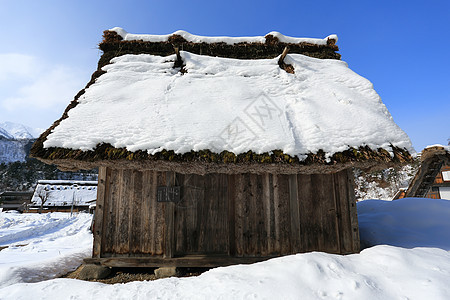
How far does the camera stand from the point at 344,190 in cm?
458

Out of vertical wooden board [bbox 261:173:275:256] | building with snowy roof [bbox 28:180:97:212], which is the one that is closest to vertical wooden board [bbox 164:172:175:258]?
vertical wooden board [bbox 261:173:275:256]

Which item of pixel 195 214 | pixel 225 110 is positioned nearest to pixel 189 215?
pixel 195 214

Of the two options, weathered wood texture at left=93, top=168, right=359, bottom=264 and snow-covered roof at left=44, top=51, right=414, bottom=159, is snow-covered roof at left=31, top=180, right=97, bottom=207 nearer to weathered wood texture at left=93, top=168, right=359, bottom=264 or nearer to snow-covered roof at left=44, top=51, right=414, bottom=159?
weathered wood texture at left=93, top=168, right=359, bottom=264

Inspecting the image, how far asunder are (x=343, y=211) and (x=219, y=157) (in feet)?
9.88

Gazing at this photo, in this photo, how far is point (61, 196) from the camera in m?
24.1


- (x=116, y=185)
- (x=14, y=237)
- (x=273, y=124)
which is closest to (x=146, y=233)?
(x=116, y=185)

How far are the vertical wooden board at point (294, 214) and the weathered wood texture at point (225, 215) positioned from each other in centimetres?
2

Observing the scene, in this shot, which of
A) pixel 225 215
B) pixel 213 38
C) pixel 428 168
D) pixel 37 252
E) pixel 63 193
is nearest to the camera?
pixel 225 215

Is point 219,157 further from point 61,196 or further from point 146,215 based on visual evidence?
point 61,196

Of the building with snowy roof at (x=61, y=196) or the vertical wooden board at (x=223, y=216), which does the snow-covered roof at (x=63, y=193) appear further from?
the vertical wooden board at (x=223, y=216)

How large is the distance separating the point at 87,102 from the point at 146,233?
2.91 metres

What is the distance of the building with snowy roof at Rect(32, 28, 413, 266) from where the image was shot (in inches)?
143

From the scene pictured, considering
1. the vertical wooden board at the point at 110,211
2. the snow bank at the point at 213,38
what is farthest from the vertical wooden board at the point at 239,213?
the snow bank at the point at 213,38

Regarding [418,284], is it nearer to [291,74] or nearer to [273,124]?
[273,124]
